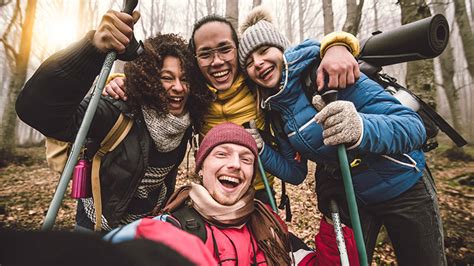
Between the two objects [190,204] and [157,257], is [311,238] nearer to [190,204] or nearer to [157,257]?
[190,204]

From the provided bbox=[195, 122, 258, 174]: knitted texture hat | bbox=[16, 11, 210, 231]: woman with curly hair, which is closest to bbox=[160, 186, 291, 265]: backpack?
bbox=[195, 122, 258, 174]: knitted texture hat

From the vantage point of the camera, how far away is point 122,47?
173 centimetres

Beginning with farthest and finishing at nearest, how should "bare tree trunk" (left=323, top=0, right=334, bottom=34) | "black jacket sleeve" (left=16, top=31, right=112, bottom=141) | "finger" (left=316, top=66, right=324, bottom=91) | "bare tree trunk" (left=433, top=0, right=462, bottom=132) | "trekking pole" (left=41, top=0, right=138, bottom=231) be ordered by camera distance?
"bare tree trunk" (left=323, top=0, right=334, bottom=34), "bare tree trunk" (left=433, top=0, right=462, bottom=132), "finger" (left=316, top=66, right=324, bottom=91), "black jacket sleeve" (left=16, top=31, right=112, bottom=141), "trekking pole" (left=41, top=0, right=138, bottom=231)

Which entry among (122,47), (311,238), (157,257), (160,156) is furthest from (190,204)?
(311,238)

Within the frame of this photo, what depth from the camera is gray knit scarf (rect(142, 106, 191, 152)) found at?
2.31 metres

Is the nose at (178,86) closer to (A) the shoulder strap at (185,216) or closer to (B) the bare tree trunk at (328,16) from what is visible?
(A) the shoulder strap at (185,216)

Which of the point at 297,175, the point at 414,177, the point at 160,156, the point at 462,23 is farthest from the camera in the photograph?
the point at 462,23

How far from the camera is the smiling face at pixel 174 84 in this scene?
245 centimetres

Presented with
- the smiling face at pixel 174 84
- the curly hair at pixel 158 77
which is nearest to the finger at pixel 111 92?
the curly hair at pixel 158 77

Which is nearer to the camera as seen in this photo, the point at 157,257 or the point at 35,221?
the point at 157,257

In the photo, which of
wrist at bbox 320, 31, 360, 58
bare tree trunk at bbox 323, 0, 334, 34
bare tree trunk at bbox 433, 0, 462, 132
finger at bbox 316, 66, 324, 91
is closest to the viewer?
finger at bbox 316, 66, 324, 91

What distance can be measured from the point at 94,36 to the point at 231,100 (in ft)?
4.70

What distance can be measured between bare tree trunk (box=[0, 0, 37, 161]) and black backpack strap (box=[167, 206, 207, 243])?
11.9 metres

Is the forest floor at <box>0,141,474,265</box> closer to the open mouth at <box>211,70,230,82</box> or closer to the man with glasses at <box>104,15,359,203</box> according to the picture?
the man with glasses at <box>104,15,359,203</box>
